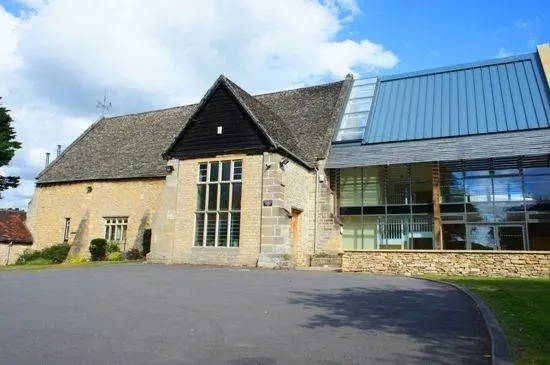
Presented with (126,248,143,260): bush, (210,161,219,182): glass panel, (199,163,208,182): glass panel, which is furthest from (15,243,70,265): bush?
(210,161,219,182): glass panel

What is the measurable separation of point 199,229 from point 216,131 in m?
4.65

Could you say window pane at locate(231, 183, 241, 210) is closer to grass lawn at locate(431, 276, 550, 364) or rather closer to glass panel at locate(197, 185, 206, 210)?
glass panel at locate(197, 185, 206, 210)

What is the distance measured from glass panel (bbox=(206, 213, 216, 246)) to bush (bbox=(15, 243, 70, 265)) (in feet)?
39.5

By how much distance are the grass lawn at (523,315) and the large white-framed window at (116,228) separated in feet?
68.5

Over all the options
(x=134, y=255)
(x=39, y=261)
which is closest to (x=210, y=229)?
(x=134, y=255)

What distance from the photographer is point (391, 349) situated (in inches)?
226

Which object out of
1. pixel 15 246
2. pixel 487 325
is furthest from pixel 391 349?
pixel 15 246

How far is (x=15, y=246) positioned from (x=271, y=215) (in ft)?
69.0

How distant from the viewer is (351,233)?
25.1 metres

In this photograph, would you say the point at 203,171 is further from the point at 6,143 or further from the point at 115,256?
the point at 6,143

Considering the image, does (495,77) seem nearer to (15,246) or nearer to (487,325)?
(487,325)

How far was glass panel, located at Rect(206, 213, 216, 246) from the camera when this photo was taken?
21.6 m

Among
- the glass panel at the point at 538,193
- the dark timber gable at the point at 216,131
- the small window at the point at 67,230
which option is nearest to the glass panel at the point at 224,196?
the dark timber gable at the point at 216,131

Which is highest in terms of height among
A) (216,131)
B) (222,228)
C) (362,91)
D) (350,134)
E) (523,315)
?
(362,91)
